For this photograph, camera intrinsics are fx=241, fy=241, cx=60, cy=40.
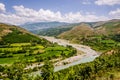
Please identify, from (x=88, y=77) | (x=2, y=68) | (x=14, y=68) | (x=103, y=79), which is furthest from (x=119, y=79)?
(x=2, y=68)

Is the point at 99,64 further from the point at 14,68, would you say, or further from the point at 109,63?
the point at 14,68

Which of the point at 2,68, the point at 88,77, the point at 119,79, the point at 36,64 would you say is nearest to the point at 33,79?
the point at 88,77

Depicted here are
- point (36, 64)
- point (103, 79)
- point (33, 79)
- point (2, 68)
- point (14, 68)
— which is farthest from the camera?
point (36, 64)

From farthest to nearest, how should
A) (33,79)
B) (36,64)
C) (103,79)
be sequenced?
1. (36,64)
2. (103,79)
3. (33,79)

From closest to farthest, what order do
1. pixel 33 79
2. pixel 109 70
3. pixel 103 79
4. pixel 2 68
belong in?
pixel 33 79, pixel 103 79, pixel 109 70, pixel 2 68

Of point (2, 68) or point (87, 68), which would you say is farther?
point (2, 68)

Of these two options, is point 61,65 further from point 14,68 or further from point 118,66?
point 118,66

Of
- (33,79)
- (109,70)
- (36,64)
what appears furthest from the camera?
(36,64)

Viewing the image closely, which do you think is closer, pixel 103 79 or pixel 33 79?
pixel 33 79

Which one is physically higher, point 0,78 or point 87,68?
point 87,68
